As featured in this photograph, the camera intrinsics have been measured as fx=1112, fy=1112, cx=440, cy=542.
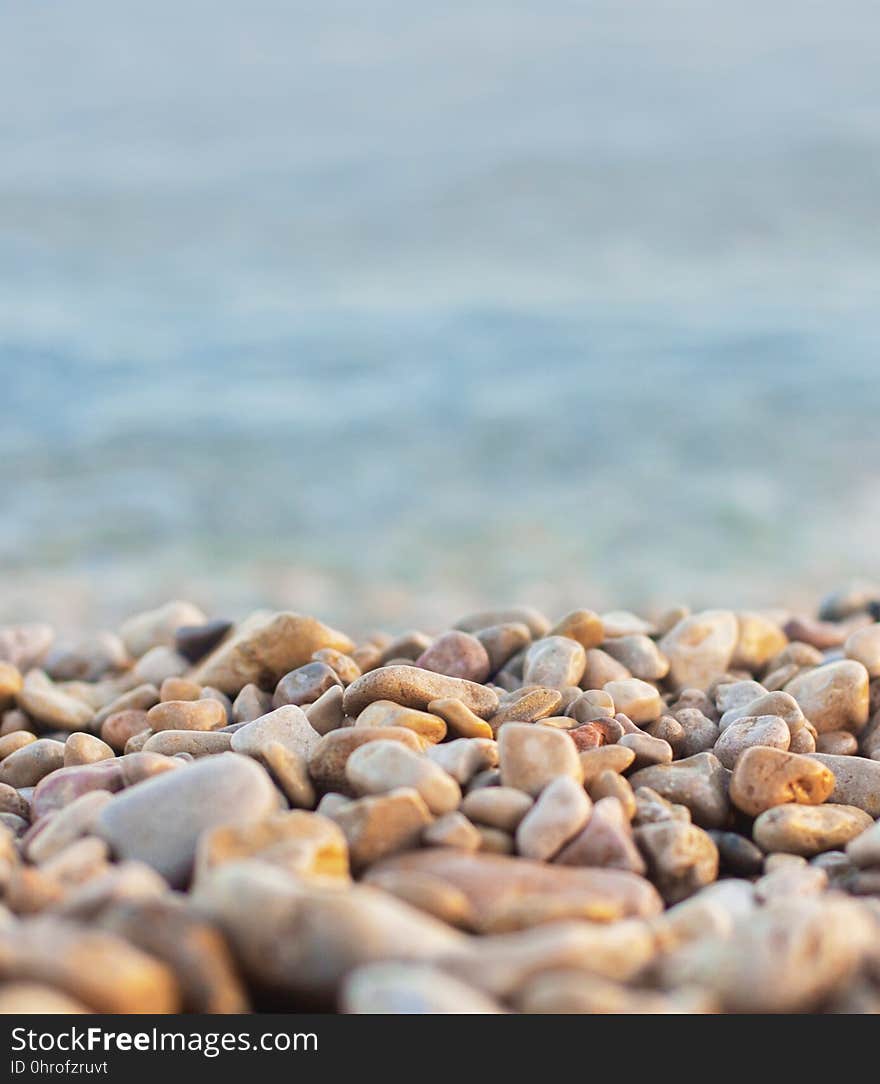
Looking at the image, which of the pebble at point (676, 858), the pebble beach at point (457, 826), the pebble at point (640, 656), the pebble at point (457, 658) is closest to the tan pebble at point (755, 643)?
the pebble beach at point (457, 826)

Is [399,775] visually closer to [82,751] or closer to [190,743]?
[190,743]

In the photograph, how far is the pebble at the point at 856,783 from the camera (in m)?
1.67

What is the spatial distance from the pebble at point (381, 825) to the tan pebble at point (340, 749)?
17 cm

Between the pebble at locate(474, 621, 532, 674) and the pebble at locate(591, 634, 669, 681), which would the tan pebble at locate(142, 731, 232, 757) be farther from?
the pebble at locate(591, 634, 669, 681)

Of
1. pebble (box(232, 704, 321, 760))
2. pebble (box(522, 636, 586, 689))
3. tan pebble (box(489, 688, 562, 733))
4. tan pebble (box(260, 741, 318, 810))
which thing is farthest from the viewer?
pebble (box(522, 636, 586, 689))

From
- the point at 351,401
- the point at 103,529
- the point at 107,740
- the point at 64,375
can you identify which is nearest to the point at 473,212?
the point at 351,401

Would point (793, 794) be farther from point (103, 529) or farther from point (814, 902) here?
point (103, 529)

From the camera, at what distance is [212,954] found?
1.02 metres

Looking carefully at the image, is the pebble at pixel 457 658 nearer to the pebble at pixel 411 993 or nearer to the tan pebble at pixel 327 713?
the tan pebble at pixel 327 713

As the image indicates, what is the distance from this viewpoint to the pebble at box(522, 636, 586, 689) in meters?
1.96

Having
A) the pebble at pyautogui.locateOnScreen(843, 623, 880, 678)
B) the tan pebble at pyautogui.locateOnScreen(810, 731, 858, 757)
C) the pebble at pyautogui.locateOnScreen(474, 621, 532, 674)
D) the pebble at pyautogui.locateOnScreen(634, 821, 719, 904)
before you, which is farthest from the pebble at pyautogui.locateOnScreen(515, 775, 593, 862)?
the pebble at pyautogui.locateOnScreen(843, 623, 880, 678)

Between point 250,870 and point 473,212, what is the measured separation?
9.71 metres

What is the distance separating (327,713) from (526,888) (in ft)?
2.13

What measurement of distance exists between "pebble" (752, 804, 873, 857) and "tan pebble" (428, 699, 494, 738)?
1.34 ft
